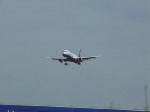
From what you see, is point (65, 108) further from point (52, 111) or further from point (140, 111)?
point (140, 111)

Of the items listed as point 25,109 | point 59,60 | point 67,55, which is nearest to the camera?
point 25,109

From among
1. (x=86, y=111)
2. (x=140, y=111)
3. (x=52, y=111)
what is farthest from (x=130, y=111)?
(x=52, y=111)

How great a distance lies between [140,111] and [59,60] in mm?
16159

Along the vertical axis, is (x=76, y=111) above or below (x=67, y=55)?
below

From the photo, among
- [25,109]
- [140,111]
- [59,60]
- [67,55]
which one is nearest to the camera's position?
[25,109]

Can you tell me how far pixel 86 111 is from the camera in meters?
63.6

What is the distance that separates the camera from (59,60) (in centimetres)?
7212

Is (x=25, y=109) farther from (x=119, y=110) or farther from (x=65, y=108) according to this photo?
(x=119, y=110)

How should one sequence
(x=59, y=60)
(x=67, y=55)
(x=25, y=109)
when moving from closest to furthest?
(x=25, y=109)
(x=59, y=60)
(x=67, y=55)

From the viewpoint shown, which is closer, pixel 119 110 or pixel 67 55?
pixel 119 110

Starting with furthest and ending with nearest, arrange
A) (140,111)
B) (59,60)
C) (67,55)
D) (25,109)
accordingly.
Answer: (67,55) < (59,60) < (140,111) < (25,109)

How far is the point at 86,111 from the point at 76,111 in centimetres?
153

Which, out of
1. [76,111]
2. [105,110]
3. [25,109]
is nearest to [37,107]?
[25,109]

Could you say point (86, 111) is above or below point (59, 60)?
below
